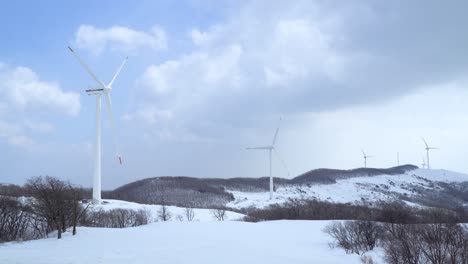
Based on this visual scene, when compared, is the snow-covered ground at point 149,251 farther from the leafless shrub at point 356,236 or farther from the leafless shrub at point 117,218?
the leafless shrub at point 117,218

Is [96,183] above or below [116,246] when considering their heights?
Answer: above

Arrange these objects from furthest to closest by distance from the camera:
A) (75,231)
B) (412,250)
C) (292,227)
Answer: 1. (292,227)
2. (75,231)
3. (412,250)

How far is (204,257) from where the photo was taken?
3431 centimetres

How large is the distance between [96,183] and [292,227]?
45481 millimetres

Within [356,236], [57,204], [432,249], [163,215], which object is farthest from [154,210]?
[432,249]

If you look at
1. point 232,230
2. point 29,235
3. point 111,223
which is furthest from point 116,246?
point 111,223

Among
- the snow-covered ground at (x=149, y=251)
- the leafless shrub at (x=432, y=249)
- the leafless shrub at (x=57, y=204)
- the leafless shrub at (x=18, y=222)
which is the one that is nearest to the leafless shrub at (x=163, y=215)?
the leafless shrub at (x=18, y=222)

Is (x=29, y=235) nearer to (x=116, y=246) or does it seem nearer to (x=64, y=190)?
(x=64, y=190)

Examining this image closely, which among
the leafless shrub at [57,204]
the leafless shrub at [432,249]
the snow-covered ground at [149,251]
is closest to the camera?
the snow-covered ground at [149,251]

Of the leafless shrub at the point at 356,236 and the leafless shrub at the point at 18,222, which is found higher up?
the leafless shrub at the point at 18,222

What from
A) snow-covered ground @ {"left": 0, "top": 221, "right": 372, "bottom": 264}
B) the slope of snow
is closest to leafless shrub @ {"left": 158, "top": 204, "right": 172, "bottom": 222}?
the slope of snow

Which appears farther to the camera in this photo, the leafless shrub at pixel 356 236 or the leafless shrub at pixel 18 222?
the leafless shrub at pixel 18 222

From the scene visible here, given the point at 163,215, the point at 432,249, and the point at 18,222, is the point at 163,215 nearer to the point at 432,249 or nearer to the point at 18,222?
the point at 18,222

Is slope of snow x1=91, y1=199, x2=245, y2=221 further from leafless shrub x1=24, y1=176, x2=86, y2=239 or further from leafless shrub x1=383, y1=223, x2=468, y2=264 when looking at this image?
leafless shrub x1=383, y1=223, x2=468, y2=264
